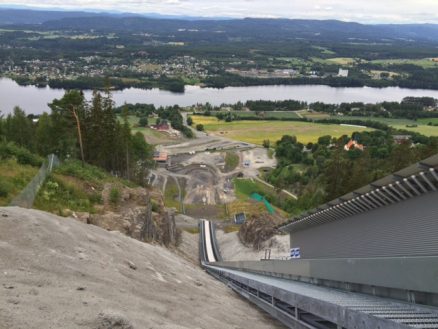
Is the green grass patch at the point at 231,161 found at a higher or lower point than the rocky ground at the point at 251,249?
lower

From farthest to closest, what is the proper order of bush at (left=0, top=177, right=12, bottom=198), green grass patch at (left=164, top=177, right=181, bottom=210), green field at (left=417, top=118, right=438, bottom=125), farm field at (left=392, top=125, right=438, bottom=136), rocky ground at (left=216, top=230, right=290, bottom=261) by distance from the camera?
green field at (left=417, top=118, right=438, bottom=125) → farm field at (left=392, top=125, right=438, bottom=136) → green grass patch at (left=164, top=177, right=181, bottom=210) → rocky ground at (left=216, top=230, right=290, bottom=261) → bush at (left=0, top=177, right=12, bottom=198)

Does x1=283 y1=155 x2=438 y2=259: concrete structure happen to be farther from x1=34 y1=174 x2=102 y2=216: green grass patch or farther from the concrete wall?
x1=34 y1=174 x2=102 y2=216: green grass patch

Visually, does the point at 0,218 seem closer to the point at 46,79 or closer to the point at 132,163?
the point at 132,163

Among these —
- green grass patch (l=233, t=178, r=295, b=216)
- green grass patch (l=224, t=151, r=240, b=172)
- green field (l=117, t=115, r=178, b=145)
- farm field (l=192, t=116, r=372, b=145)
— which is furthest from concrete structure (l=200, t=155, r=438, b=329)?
farm field (l=192, t=116, r=372, b=145)

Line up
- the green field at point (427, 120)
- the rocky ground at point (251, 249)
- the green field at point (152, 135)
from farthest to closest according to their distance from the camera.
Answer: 1. the green field at point (427, 120)
2. the green field at point (152, 135)
3. the rocky ground at point (251, 249)

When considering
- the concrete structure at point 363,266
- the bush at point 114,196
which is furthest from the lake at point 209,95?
the concrete structure at point 363,266

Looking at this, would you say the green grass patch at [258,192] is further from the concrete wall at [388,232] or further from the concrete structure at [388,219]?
the concrete wall at [388,232]

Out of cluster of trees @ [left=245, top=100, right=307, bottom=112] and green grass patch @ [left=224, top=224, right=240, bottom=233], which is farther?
cluster of trees @ [left=245, top=100, right=307, bottom=112]
